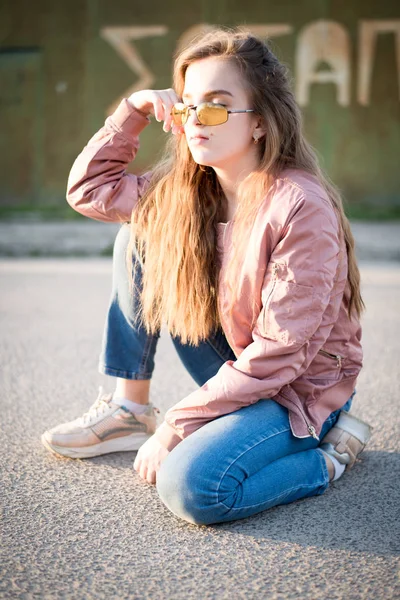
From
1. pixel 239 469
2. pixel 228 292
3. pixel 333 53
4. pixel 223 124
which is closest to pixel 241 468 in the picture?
pixel 239 469

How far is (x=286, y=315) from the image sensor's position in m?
2.34

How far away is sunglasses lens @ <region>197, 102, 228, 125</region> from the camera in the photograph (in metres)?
2.49

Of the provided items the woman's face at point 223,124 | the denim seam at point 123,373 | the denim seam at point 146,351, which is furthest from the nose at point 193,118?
the denim seam at point 123,373

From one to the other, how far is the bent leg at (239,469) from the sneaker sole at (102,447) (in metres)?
0.52

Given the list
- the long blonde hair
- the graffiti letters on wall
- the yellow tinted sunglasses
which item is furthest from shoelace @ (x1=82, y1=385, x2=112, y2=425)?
the graffiti letters on wall

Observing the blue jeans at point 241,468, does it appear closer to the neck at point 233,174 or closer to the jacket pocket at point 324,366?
the jacket pocket at point 324,366

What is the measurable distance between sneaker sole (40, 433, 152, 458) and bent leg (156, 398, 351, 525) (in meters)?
0.52

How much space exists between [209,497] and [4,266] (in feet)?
16.4

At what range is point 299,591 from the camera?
1.93m

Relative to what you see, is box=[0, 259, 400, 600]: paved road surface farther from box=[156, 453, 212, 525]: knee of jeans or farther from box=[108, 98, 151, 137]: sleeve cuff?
box=[108, 98, 151, 137]: sleeve cuff

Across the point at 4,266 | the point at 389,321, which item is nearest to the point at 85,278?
the point at 4,266

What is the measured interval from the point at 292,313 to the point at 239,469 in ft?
1.58

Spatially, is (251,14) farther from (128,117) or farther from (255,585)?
(255,585)

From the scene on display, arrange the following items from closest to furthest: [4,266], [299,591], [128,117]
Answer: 1. [299,591]
2. [128,117]
3. [4,266]
